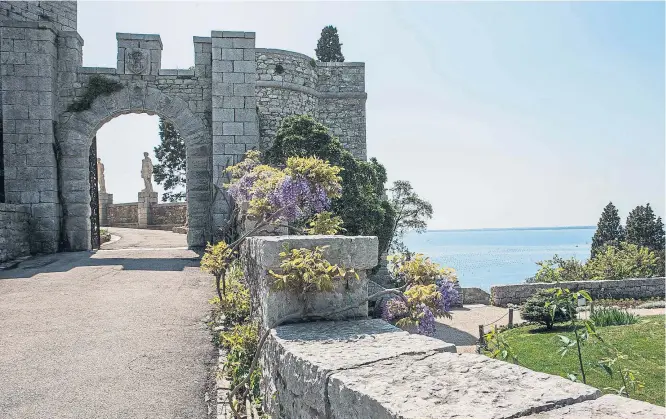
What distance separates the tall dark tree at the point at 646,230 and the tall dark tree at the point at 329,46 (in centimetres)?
1958

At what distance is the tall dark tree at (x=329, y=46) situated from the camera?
83.2 feet

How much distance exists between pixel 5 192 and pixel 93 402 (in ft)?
31.8

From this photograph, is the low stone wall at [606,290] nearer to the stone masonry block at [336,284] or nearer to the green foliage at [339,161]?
the green foliage at [339,161]

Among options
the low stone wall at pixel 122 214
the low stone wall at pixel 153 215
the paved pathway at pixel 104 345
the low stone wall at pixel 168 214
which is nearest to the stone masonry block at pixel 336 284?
the paved pathway at pixel 104 345

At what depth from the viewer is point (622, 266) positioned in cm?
2080

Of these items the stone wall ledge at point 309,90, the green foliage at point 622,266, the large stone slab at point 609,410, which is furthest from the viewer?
the green foliage at point 622,266

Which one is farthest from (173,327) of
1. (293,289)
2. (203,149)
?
(203,149)

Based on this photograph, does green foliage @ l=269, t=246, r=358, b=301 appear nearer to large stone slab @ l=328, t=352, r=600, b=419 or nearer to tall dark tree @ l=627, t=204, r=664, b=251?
large stone slab @ l=328, t=352, r=600, b=419

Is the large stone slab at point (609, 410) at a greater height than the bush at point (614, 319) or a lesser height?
greater

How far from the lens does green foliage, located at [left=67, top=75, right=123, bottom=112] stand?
12305mm

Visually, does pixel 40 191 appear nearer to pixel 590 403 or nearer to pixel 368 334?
pixel 368 334

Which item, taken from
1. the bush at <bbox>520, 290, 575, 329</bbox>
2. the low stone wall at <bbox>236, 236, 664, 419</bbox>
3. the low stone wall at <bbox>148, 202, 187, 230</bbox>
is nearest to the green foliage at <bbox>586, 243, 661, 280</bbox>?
the bush at <bbox>520, 290, 575, 329</bbox>

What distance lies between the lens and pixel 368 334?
3.13 meters

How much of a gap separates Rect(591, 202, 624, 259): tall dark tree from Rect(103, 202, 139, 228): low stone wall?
25.8 m
